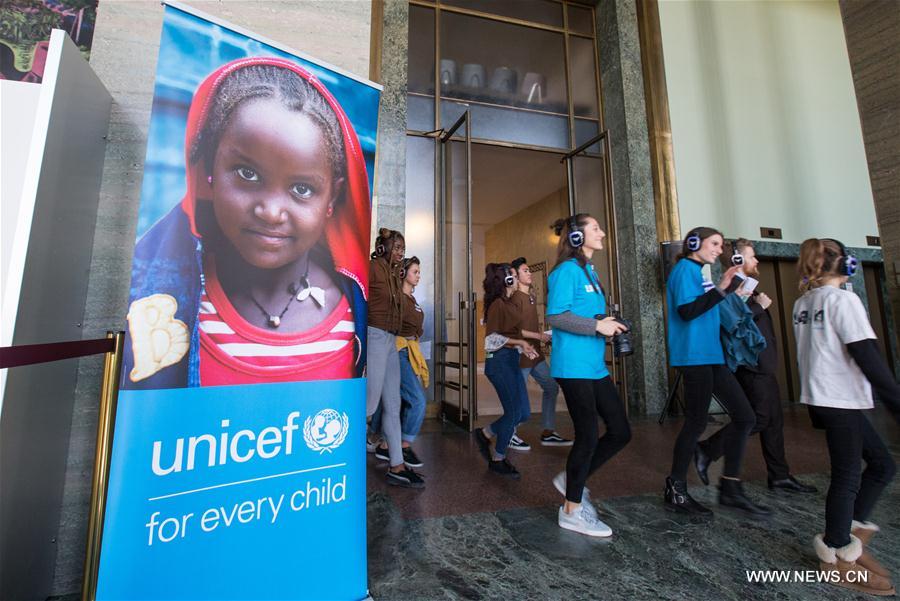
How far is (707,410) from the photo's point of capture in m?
2.63

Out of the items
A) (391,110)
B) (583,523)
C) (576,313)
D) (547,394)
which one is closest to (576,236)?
(576,313)

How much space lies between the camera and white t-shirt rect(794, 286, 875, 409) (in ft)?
6.34

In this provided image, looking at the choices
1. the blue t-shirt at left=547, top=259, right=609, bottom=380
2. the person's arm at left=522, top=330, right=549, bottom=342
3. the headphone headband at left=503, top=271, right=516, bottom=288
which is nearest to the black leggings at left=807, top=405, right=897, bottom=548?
the blue t-shirt at left=547, top=259, right=609, bottom=380

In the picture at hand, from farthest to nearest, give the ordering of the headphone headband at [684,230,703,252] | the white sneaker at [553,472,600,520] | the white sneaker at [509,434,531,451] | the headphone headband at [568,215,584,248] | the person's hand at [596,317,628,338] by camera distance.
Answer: the white sneaker at [509,434,531,451] < the headphone headband at [684,230,703,252] < the headphone headband at [568,215,584,248] < the white sneaker at [553,472,600,520] < the person's hand at [596,317,628,338]

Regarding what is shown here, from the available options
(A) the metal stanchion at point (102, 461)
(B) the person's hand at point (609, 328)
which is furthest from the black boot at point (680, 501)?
(A) the metal stanchion at point (102, 461)

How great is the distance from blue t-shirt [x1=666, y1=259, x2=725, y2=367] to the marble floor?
2.92 feet

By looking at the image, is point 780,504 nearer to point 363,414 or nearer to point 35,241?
point 363,414

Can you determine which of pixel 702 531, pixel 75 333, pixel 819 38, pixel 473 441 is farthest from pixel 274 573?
pixel 819 38

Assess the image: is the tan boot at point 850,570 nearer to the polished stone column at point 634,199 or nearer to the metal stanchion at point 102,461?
the metal stanchion at point 102,461

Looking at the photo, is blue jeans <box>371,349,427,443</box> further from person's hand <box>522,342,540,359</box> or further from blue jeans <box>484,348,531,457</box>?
person's hand <box>522,342,540,359</box>

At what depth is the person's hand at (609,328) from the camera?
2.32m

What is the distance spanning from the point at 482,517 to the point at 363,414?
117 cm

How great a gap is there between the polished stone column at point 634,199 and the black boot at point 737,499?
3248 millimetres

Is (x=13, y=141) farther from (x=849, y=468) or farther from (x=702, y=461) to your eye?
(x=702, y=461)
